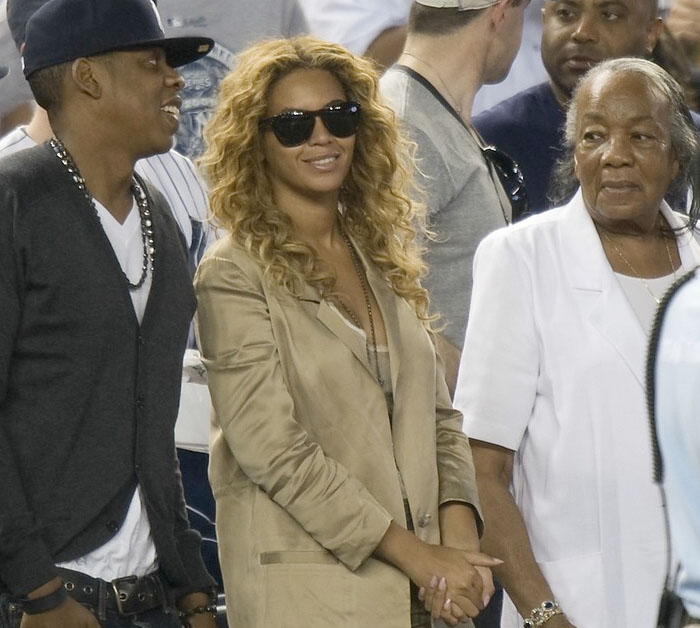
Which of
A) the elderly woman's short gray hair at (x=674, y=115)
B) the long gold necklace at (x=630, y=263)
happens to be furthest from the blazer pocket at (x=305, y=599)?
the elderly woman's short gray hair at (x=674, y=115)

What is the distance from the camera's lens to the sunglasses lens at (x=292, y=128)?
4.13m

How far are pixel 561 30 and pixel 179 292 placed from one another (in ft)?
7.96

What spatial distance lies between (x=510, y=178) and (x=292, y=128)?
1.18m

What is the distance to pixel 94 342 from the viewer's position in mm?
3475

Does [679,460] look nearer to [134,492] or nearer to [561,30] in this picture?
[134,492]

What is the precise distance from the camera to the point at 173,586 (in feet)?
12.0

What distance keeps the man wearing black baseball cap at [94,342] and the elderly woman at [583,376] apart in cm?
71

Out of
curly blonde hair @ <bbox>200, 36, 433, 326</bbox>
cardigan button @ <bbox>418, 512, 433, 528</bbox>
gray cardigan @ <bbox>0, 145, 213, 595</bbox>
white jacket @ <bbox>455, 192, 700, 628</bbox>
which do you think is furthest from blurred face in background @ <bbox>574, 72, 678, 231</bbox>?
gray cardigan @ <bbox>0, 145, 213, 595</bbox>

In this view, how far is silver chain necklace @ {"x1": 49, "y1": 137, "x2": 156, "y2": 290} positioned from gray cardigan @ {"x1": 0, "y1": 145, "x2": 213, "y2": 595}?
0.08 feet

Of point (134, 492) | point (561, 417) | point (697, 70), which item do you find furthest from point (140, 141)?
point (697, 70)

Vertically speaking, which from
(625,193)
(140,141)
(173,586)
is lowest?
(173,586)

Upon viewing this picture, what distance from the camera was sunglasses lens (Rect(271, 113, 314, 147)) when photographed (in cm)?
413

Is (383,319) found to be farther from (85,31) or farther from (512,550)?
(85,31)

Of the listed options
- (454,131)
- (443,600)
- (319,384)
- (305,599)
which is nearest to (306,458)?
(319,384)
